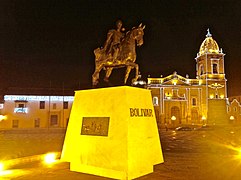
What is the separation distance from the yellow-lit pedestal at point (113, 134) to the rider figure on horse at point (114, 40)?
7.14ft

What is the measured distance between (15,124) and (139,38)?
3521 centimetres

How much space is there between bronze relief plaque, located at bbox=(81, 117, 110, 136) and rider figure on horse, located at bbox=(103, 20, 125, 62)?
9.40 ft

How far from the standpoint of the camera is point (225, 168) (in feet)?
27.6

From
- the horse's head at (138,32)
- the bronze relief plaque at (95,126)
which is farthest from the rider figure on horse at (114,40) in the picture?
the bronze relief plaque at (95,126)

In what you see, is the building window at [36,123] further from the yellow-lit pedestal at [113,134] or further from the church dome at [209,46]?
the church dome at [209,46]

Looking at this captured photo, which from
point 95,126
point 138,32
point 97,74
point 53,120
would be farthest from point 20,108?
point 95,126

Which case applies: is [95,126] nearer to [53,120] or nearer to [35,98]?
[35,98]

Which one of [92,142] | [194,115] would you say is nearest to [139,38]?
[92,142]

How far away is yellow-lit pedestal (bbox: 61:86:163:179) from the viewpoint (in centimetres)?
692

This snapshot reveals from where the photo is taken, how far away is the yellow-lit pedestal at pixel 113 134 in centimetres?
692

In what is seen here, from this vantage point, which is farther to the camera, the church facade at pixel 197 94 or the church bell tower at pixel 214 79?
the church bell tower at pixel 214 79

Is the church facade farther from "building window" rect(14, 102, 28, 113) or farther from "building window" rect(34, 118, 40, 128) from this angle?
"building window" rect(14, 102, 28, 113)

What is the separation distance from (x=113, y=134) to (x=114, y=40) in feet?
13.4

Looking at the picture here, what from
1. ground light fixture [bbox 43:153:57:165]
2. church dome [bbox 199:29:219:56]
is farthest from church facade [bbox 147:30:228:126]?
ground light fixture [bbox 43:153:57:165]
